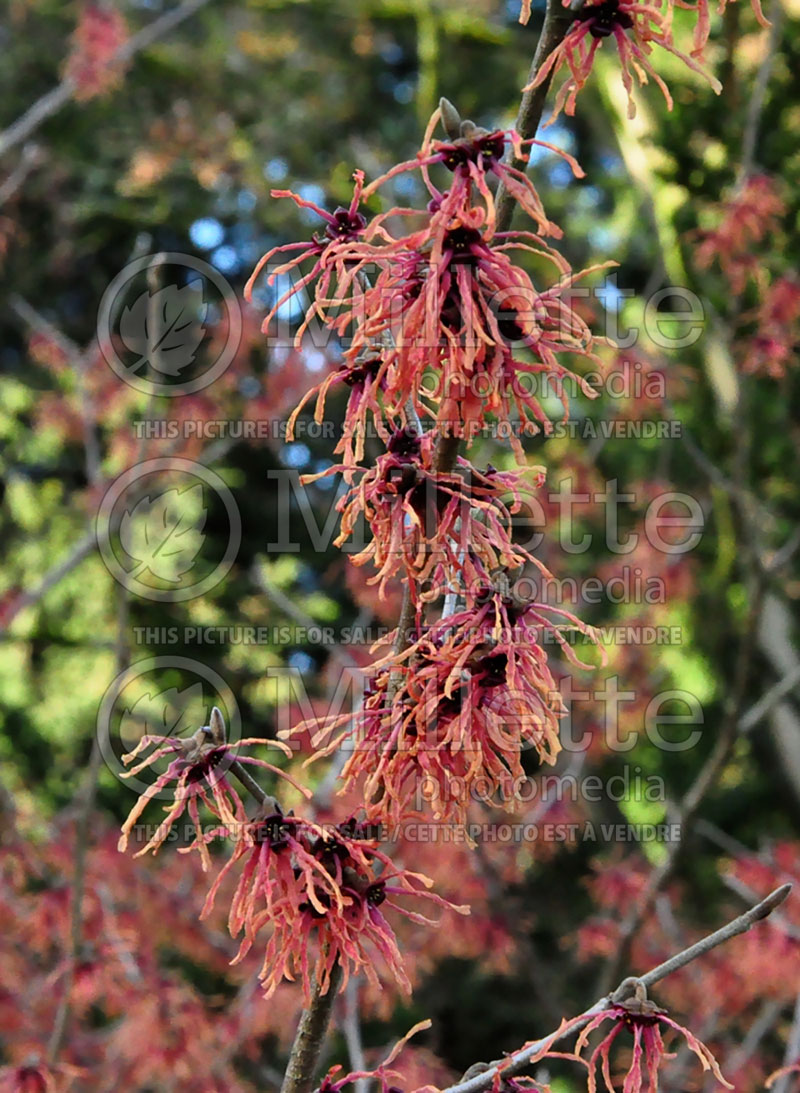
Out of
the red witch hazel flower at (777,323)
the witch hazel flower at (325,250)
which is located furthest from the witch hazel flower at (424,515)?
the red witch hazel flower at (777,323)

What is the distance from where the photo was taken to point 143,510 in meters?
5.72

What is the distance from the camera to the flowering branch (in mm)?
1062

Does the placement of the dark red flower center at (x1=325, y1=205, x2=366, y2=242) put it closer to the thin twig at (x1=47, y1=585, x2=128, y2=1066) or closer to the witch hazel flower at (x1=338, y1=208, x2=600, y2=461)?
the witch hazel flower at (x1=338, y1=208, x2=600, y2=461)

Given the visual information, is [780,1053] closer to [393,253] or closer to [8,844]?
[8,844]

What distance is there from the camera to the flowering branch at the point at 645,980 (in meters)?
1.06

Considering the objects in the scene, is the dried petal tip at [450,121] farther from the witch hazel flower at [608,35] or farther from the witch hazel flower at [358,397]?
the witch hazel flower at [358,397]

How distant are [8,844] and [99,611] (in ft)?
9.29

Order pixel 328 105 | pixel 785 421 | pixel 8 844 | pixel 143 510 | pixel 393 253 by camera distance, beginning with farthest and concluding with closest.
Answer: pixel 328 105 → pixel 143 510 → pixel 785 421 → pixel 8 844 → pixel 393 253

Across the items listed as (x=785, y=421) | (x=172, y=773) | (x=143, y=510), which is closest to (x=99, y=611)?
(x=143, y=510)

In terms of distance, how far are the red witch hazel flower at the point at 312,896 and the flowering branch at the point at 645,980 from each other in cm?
12

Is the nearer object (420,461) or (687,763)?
(420,461)

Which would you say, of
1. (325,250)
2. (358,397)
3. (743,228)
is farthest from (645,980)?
(743,228)

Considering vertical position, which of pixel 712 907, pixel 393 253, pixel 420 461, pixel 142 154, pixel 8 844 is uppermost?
pixel 142 154

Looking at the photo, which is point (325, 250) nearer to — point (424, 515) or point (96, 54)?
point (424, 515)
